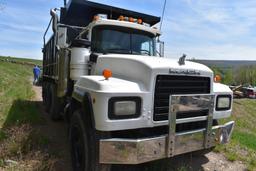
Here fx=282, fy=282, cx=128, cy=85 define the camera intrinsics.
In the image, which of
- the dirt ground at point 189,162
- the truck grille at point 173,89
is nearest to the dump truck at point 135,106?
the truck grille at point 173,89

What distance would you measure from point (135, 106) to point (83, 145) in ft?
3.41

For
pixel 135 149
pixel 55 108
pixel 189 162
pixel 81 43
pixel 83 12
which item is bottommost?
pixel 189 162

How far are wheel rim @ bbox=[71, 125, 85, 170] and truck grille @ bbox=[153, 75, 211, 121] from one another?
4.00 feet

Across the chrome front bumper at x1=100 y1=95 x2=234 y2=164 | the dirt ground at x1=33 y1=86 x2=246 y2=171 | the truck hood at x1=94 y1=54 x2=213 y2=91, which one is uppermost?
the truck hood at x1=94 y1=54 x2=213 y2=91

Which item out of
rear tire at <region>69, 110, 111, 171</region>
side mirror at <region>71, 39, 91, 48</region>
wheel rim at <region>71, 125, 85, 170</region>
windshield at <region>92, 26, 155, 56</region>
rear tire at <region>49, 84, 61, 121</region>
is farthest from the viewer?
rear tire at <region>49, 84, 61, 121</region>

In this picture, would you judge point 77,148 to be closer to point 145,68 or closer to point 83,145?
point 83,145

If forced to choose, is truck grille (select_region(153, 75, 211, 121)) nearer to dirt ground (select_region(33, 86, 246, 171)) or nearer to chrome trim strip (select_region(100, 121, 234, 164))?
chrome trim strip (select_region(100, 121, 234, 164))

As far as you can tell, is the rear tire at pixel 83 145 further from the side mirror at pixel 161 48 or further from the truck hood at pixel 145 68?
the side mirror at pixel 161 48

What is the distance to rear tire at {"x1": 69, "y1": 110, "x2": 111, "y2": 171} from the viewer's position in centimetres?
363

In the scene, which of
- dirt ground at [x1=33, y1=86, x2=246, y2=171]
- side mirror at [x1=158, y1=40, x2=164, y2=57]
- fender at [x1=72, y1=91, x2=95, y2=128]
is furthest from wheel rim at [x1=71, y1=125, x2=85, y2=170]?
side mirror at [x1=158, y1=40, x2=164, y2=57]

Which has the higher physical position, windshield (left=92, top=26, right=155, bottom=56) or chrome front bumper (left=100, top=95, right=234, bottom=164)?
windshield (left=92, top=26, right=155, bottom=56)

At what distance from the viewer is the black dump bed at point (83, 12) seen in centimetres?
666

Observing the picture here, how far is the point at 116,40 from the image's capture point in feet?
17.7

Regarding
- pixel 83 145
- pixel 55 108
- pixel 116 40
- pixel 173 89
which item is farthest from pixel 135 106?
pixel 55 108
